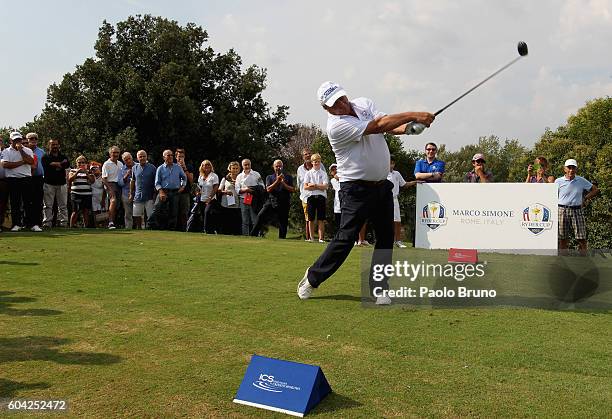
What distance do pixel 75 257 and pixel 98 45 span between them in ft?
105

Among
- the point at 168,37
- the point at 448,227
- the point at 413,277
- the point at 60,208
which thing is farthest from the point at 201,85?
the point at 413,277

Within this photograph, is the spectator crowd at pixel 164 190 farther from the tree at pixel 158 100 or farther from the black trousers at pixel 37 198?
the tree at pixel 158 100

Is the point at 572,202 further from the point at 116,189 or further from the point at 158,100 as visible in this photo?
the point at 158,100

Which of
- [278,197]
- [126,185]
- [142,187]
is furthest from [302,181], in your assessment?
[126,185]

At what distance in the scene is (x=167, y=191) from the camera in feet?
48.3

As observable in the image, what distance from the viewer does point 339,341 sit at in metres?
4.55

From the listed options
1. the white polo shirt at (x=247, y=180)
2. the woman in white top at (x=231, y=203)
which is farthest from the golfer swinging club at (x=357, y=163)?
the woman in white top at (x=231, y=203)

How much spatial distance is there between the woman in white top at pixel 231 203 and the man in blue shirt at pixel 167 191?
1.15m

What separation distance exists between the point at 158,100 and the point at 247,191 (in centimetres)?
2291

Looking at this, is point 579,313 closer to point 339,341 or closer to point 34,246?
point 339,341

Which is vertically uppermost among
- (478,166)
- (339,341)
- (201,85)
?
(201,85)

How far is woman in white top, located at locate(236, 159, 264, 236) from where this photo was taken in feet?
49.9

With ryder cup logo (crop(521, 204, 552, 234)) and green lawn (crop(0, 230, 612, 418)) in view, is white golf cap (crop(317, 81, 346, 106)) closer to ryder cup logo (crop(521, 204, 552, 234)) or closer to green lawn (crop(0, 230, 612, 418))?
green lawn (crop(0, 230, 612, 418))

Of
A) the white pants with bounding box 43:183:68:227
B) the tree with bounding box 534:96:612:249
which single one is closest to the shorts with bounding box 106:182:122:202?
the white pants with bounding box 43:183:68:227
